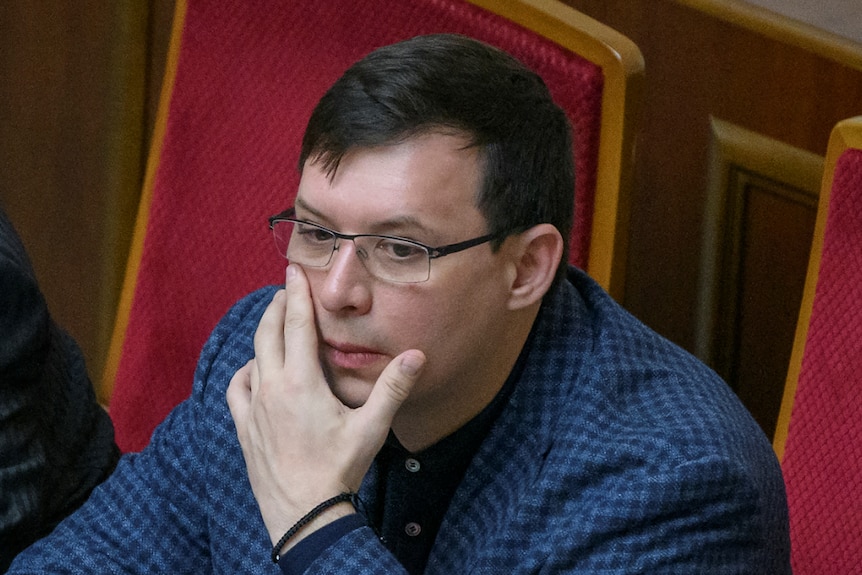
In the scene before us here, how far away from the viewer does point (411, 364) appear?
3.69 ft

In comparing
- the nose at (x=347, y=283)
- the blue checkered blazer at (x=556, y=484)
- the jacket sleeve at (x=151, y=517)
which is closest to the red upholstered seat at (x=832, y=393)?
the blue checkered blazer at (x=556, y=484)

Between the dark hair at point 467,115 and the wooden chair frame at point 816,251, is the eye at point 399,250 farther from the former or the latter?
the wooden chair frame at point 816,251

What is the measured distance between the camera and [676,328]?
182cm

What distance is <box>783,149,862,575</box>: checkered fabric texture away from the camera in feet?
4.06

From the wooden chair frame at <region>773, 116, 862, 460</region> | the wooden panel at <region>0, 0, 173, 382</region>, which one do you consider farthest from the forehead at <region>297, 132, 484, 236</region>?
the wooden panel at <region>0, 0, 173, 382</region>

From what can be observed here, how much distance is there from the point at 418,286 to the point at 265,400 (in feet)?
0.62

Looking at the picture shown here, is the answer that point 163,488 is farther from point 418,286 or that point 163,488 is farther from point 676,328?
point 676,328

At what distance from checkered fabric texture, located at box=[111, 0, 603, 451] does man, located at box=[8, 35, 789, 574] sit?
1.04 feet

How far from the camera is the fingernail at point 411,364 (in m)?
1.12

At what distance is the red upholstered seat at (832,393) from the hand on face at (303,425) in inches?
17.1


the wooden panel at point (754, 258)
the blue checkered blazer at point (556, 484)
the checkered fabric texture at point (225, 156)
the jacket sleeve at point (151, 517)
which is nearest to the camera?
the blue checkered blazer at point (556, 484)

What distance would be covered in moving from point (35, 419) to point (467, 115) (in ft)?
2.15

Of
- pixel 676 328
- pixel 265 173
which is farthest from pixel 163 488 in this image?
pixel 676 328

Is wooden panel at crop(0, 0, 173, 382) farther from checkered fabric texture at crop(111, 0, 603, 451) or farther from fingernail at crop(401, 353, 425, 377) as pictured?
fingernail at crop(401, 353, 425, 377)
